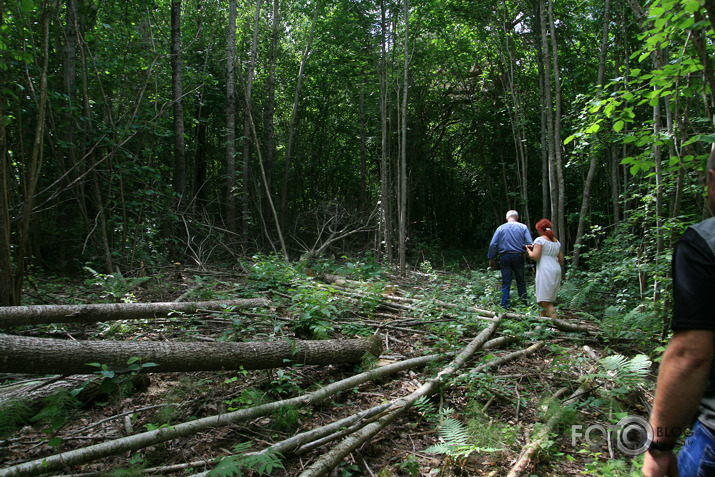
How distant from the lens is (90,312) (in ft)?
14.0

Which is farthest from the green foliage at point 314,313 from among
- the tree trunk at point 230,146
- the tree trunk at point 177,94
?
the tree trunk at point 230,146

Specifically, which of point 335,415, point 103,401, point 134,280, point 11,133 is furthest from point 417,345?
point 11,133

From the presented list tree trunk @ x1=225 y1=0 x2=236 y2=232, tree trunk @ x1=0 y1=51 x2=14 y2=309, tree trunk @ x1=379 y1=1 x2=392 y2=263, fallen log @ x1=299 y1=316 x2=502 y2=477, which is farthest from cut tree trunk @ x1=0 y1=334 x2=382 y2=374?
tree trunk @ x1=225 y1=0 x2=236 y2=232

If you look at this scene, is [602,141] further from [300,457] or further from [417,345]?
[300,457]

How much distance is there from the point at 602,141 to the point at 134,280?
7.77 metres

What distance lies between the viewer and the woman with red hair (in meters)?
6.31

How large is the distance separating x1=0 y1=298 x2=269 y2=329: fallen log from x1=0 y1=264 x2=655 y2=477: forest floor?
0.14 m

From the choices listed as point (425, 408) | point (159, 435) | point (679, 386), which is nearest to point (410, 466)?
point (425, 408)

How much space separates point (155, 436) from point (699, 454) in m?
2.79

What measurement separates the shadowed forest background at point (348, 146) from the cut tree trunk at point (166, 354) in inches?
21.0

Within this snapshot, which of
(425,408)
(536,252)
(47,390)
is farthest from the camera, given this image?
(536,252)

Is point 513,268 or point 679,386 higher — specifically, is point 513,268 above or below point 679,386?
below

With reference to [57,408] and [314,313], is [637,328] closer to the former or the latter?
[314,313]

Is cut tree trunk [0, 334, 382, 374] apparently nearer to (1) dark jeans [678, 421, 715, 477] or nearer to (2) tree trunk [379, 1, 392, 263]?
(1) dark jeans [678, 421, 715, 477]
